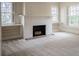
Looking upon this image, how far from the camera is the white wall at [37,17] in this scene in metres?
4.15

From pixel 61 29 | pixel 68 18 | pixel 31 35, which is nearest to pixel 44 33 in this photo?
pixel 31 35

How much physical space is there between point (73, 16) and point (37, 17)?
1.32 meters

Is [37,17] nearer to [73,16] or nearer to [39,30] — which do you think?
[39,30]

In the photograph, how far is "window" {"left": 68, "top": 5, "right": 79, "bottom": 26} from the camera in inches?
137

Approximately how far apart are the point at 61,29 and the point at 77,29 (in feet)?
1.58

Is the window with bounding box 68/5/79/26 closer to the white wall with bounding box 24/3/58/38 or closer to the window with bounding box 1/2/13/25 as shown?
the white wall with bounding box 24/3/58/38

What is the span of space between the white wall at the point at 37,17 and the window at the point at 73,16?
0.69 m

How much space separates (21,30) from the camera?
405 centimetres

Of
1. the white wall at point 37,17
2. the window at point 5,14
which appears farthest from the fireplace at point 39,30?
the window at point 5,14

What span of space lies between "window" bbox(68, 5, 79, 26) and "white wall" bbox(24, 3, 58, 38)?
2.25ft

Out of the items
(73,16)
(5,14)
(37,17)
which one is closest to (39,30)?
(37,17)

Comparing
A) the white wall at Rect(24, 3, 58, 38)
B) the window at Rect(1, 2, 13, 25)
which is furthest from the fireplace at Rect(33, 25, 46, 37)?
the window at Rect(1, 2, 13, 25)

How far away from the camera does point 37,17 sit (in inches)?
174

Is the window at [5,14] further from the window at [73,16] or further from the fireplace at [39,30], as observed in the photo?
the window at [73,16]
